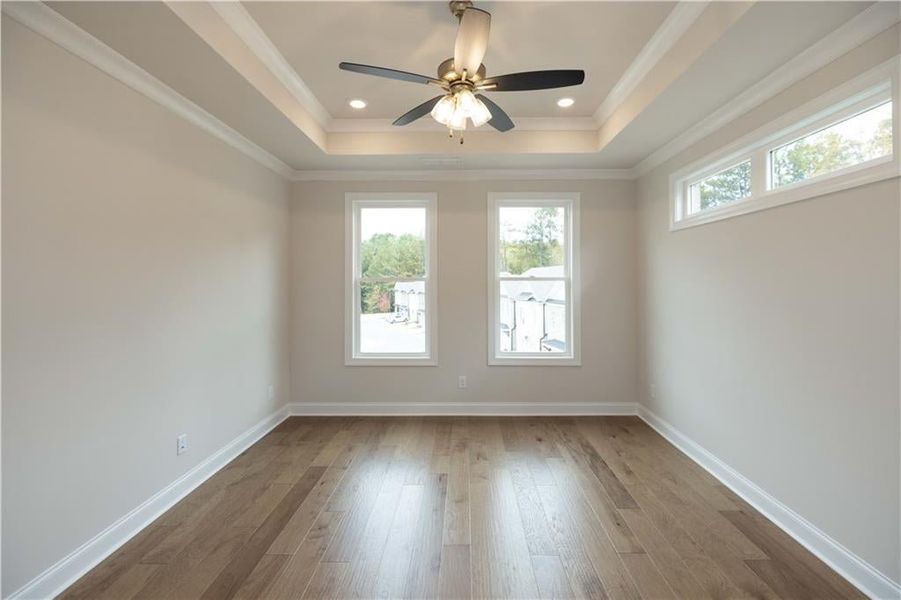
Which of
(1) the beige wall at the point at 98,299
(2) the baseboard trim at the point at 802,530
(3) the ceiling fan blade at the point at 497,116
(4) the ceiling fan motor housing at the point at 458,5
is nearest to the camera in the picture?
(1) the beige wall at the point at 98,299

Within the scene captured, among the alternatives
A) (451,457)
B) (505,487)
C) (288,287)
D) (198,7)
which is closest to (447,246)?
(288,287)

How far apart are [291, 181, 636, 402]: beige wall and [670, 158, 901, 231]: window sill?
4.03 feet

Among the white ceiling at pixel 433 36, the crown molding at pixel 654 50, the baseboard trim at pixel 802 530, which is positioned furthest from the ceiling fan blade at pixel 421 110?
the baseboard trim at pixel 802 530

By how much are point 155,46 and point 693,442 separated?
438cm

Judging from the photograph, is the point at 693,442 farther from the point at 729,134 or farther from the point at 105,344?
the point at 105,344

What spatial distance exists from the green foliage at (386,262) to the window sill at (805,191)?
8.71ft

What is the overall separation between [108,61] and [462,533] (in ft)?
10.2

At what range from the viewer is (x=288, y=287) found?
4.19 meters

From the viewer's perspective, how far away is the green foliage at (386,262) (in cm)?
429

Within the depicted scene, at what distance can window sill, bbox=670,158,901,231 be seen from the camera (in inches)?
67.6

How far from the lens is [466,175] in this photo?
13.6ft

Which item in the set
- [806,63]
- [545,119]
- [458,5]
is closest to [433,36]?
[458,5]

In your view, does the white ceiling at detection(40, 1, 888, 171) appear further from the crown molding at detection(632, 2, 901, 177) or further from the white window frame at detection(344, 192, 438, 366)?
the white window frame at detection(344, 192, 438, 366)

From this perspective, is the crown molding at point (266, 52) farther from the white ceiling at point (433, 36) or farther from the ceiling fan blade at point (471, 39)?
the ceiling fan blade at point (471, 39)
